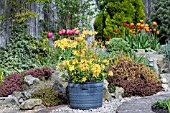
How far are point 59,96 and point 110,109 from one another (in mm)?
975

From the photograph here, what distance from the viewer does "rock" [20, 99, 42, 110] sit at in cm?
589

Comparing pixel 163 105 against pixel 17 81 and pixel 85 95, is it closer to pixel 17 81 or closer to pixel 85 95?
pixel 85 95

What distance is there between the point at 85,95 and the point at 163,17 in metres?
7.17

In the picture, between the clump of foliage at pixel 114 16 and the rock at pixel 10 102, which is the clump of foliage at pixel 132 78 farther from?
the clump of foliage at pixel 114 16

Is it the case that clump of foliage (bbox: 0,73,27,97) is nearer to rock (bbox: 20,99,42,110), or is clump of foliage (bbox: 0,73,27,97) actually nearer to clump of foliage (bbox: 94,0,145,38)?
rock (bbox: 20,99,42,110)

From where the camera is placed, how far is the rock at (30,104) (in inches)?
232

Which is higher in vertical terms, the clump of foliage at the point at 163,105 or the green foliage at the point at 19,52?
the green foliage at the point at 19,52

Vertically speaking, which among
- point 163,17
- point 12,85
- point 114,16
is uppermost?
point 114,16

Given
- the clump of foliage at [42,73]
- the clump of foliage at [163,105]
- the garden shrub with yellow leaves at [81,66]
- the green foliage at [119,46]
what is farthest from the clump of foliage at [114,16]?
the clump of foliage at [163,105]

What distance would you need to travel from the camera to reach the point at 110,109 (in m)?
5.66

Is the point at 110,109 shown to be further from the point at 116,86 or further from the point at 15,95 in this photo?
the point at 15,95

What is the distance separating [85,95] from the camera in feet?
18.6

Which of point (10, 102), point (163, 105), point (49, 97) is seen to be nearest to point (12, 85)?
point (10, 102)

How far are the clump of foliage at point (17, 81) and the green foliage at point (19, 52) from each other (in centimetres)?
160
